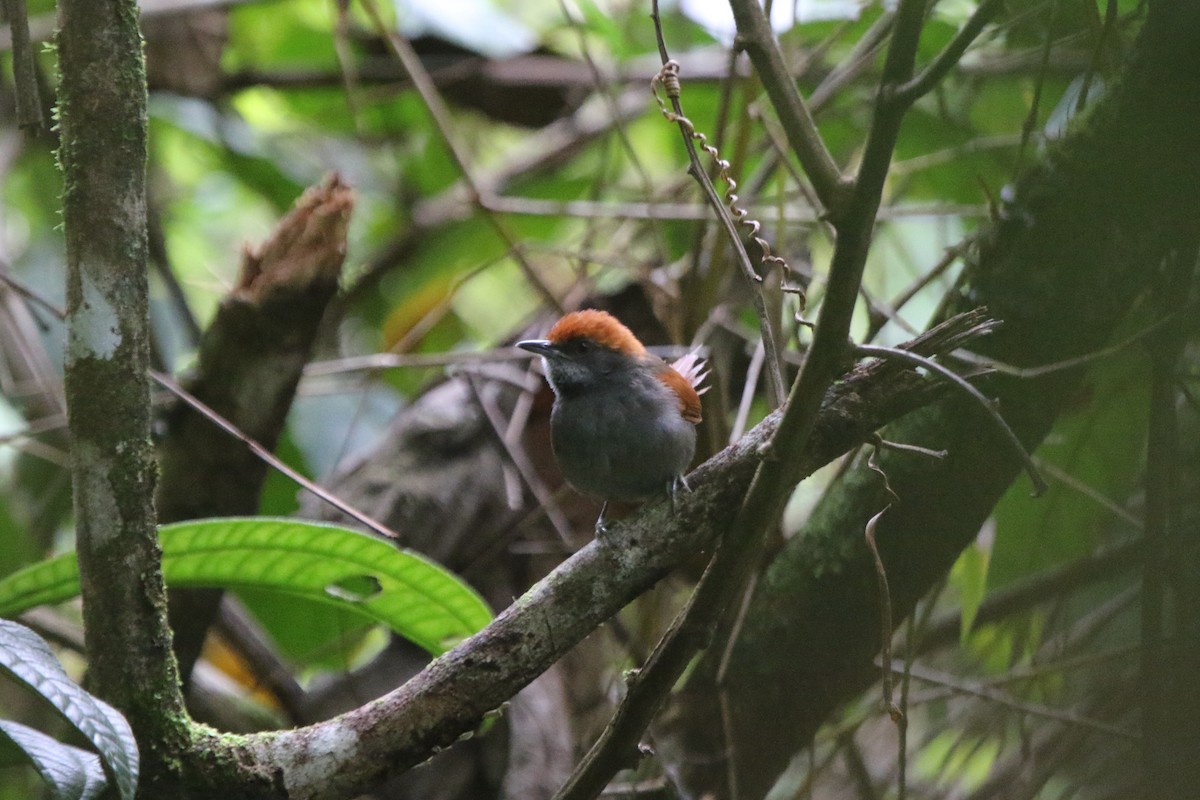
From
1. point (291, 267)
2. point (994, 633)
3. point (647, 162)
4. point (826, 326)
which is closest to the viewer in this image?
point (826, 326)

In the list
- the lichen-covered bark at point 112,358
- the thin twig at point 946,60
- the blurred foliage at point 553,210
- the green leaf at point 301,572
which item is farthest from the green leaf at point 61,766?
the thin twig at point 946,60

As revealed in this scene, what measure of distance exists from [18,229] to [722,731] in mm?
5592

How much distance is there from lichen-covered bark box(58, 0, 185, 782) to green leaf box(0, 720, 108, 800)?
16 centimetres

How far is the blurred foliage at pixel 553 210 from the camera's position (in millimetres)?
3201

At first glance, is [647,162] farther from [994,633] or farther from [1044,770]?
[1044,770]

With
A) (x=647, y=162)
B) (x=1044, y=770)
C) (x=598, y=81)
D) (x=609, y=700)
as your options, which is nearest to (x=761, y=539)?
(x=1044, y=770)

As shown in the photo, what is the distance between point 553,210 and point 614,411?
159 cm

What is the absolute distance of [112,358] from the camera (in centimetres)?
198

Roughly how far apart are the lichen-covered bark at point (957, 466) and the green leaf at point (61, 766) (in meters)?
1.60

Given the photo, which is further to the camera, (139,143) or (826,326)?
(139,143)

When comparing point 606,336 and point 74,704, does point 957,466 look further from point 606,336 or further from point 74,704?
point 74,704

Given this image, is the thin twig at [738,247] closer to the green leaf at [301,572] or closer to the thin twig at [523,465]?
the green leaf at [301,572]

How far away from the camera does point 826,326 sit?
1474mm

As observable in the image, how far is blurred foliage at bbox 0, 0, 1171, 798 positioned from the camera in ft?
10.5
